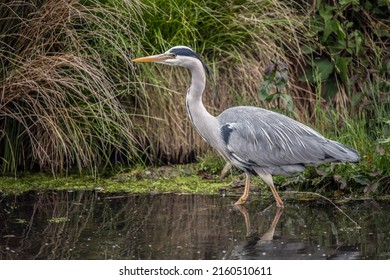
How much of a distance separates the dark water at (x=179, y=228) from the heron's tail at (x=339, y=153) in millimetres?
389

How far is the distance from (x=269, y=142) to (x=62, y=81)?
185cm

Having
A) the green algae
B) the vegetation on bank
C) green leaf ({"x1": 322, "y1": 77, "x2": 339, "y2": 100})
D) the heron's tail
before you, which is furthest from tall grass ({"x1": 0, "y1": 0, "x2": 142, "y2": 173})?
green leaf ({"x1": 322, "y1": 77, "x2": 339, "y2": 100})

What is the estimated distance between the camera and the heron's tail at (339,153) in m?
6.64

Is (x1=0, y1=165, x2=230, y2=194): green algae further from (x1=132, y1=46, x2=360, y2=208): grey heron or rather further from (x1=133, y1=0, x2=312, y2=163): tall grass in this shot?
(x1=132, y1=46, x2=360, y2=208): grey heron

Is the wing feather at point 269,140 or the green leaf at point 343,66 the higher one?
the green leaf at point 343,66

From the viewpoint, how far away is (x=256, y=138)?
22.8ft

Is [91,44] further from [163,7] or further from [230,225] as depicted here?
[230,225]

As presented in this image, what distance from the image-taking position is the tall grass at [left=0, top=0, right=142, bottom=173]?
7543mm

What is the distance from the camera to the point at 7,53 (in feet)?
25.7

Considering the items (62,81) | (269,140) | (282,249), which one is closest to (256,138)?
(269,140)

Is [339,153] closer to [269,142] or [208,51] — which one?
[269,142]

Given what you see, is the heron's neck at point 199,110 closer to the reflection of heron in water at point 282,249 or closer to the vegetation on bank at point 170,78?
the vegetation on bank at point 170,78

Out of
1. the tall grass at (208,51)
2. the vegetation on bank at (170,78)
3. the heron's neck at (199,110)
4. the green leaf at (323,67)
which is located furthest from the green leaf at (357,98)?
the heron's neck at (199,110)

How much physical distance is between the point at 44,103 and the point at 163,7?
A: 4.88 ft
